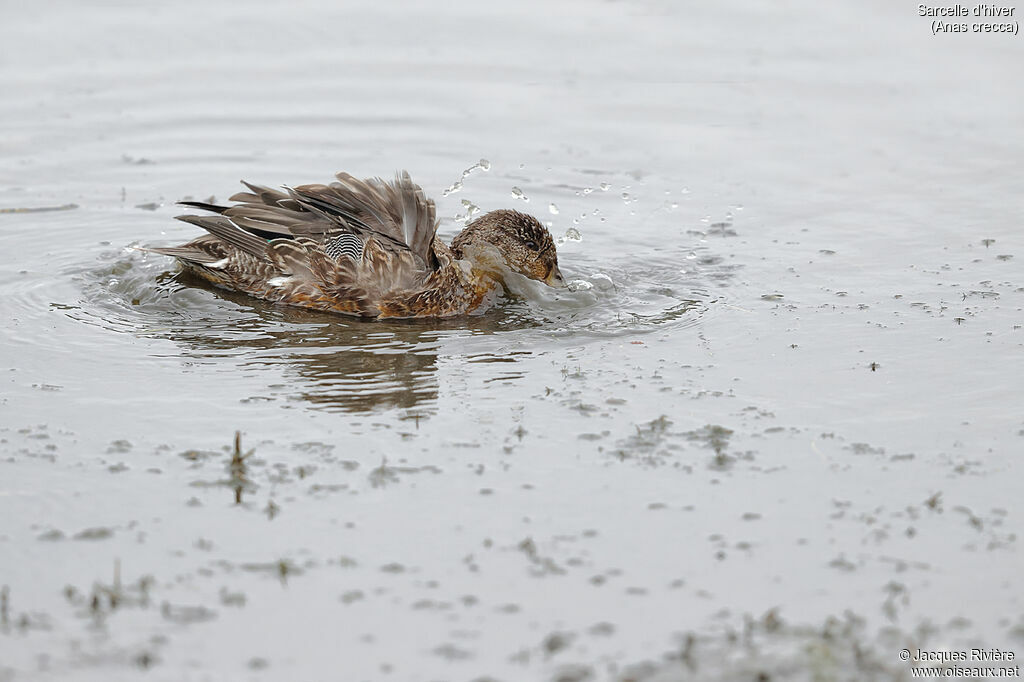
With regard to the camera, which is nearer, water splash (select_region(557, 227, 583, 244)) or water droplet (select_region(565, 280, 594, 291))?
water droplet (select_region(565, 280, 594, 291))

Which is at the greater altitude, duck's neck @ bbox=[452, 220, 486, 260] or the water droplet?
duck's neck @ bbox=[452, 220, 486, 260]

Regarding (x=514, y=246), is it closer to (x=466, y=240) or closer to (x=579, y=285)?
(x=466, y=240)

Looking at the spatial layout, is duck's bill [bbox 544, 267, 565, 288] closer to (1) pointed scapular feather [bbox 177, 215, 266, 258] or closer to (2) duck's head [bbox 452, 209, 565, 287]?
(2) duck's head [bbox 452, 209, 565, 287]

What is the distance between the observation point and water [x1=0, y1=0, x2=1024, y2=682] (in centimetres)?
462

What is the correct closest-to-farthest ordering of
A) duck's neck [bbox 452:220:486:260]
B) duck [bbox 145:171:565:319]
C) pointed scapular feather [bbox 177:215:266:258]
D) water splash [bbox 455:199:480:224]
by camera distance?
duck [bbox 145:171:565:319] → pointed scapular feather [bbox 177:215:266:258] → duck's neck [bbox 452:220:486:260] → water splash [bbox 455:199:480:224]

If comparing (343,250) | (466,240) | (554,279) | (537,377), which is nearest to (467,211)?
(466,240)

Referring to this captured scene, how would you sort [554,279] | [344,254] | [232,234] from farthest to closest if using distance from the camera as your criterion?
1. [554,279]
2. [232,234]
3. [344,254]

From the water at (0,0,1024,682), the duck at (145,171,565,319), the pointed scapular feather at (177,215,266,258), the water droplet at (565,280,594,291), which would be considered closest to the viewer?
the water at (0,0,1024,682)

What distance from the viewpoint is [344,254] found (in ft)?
28.6

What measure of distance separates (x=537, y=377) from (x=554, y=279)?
2.25 m

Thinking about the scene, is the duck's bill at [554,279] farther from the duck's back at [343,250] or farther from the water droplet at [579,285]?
the duck's back at [343,250]

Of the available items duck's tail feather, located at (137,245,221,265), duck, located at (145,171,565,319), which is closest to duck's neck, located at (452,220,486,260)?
duck, located at (145,171,565,319)

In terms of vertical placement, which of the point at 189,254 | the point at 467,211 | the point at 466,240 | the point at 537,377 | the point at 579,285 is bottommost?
the point at 537,377

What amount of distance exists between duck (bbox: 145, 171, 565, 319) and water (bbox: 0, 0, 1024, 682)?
0.67 feet
